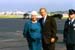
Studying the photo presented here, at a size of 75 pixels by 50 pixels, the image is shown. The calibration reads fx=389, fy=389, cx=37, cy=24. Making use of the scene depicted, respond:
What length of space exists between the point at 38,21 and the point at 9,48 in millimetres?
7591

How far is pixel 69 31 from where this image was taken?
10906mm

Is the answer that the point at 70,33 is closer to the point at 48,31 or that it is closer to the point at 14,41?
the point at 48,31

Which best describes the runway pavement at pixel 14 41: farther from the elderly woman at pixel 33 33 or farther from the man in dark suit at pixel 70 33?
the elderly woman at pixel 33 33

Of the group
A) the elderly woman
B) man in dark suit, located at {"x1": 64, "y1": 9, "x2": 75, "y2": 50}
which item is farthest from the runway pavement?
the elderly woman

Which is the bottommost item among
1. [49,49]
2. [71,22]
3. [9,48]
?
[9,48]

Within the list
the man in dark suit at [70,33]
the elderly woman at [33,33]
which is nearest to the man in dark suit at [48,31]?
the elderly woman at [33,33]

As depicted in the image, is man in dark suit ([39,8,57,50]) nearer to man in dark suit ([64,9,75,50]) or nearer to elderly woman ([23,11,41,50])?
elderly woman ([23,11,41,50])

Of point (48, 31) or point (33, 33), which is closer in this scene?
point (48, 31)

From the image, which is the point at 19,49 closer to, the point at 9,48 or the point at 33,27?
the point at 9,48

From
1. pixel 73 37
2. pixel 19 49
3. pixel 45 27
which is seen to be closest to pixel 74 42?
pixel 73 37

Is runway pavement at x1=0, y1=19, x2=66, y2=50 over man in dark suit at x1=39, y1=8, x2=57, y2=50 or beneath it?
beneath

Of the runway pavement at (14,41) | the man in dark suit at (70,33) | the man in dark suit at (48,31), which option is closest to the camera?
the man in dark suit at (48,31)

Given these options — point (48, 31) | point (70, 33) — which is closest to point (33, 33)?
point (48, 31)

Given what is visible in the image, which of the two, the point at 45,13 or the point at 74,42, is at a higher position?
the point at 45,13
